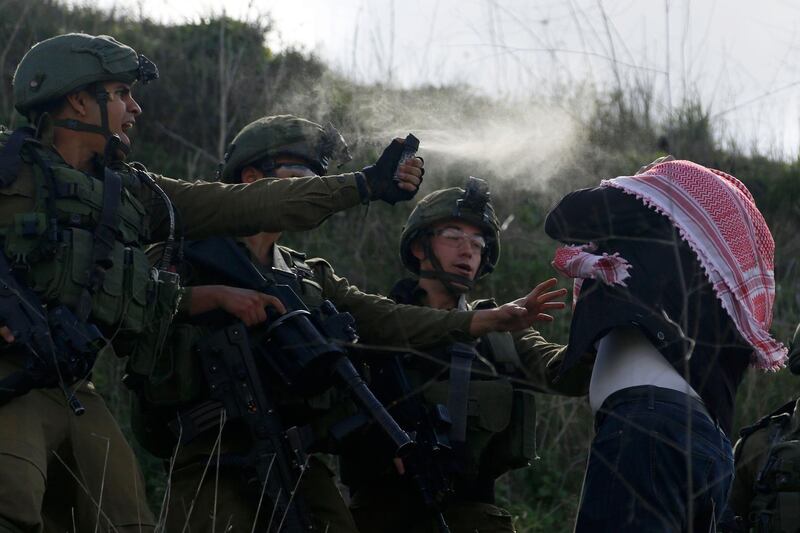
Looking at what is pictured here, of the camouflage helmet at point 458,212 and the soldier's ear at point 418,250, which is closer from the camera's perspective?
the camouflage helmet at point 458,212

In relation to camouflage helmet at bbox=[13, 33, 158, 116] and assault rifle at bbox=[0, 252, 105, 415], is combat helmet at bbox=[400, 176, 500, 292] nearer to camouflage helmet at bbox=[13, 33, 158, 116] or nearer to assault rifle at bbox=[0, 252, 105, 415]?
camouflage helmet at bbox=[13, 33, 158, 116]

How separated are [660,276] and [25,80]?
255 cm

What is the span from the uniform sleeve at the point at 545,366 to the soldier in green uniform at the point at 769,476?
1.25 m

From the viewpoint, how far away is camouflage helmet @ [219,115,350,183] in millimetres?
5539

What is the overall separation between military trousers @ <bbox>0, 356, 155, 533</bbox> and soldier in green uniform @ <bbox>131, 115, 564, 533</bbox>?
0.37 metres

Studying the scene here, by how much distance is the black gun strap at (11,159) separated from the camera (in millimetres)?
4320

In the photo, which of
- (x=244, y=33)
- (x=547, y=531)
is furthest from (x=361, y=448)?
(x=244, y=33)

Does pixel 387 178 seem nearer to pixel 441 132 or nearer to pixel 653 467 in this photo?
pixel 441 132

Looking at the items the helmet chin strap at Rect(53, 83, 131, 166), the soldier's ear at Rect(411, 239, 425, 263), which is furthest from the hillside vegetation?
the helmet chin strap at Rect(53, 83, 131, 166)

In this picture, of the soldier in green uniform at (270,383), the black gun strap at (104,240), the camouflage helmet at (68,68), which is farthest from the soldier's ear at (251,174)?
the black gun strap at (104,240)

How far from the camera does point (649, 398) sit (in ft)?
12.6

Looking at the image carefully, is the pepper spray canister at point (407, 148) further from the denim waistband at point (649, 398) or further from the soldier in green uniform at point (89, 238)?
the denim waistband at point (649, 398)

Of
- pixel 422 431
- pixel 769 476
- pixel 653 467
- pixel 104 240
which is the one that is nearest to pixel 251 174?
pixel 104 240

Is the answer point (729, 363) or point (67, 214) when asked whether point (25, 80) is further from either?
point (729, 363)
